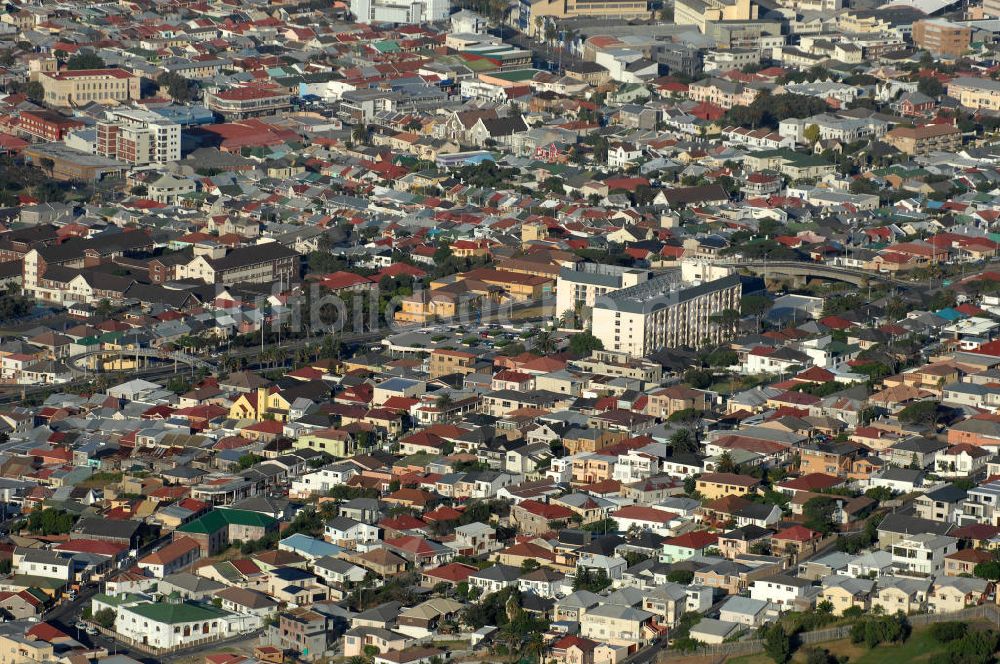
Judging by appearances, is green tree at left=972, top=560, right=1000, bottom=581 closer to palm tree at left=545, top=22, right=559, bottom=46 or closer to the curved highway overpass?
the curved highway overpass

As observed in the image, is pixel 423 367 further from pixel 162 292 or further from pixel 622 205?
pixel 622 205


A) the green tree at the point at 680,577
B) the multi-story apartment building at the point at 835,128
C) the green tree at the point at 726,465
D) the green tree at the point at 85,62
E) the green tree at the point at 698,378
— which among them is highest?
the multi-story apartment building at the point at 835,128

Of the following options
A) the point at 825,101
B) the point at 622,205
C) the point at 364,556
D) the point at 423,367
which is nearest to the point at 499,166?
the point at 622,205

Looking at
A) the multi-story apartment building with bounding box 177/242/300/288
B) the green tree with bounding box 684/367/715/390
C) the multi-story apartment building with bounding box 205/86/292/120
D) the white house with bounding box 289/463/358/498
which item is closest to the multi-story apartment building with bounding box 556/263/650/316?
the green tree with bounding box 684/367/715/390

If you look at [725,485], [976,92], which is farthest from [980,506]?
[976,92]

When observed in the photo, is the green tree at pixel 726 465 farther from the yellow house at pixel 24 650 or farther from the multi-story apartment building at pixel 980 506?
the yellow house at pixel 24 650

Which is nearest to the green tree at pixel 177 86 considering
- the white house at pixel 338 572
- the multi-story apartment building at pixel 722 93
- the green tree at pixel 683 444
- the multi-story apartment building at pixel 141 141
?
the multi-story apartment building at pixel 141 141

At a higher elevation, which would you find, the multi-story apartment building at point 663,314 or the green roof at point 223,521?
the multi-story apartment building at point 663,314
